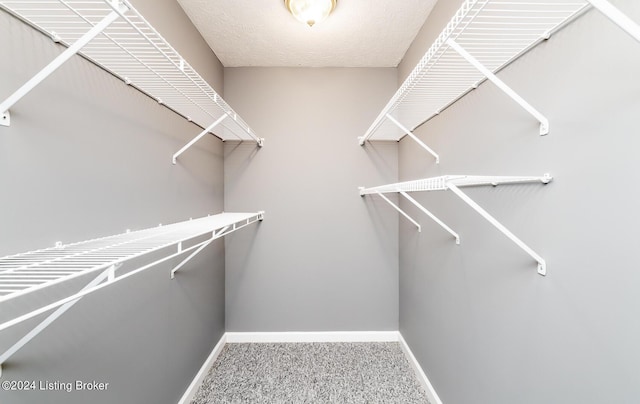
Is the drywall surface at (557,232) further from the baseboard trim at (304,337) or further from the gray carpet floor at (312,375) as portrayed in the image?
the baseboard trim at (304,337)

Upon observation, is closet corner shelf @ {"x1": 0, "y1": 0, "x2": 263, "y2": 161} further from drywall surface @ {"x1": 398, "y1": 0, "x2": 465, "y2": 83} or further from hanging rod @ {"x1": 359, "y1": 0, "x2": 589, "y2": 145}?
drywall surface @ {"x1": 398, "y1": 0, "x2": 465, "y2": 83}

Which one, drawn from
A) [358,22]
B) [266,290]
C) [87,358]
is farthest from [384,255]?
[87,358]

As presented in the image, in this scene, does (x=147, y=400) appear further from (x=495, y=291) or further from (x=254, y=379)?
(x=495, y=291)

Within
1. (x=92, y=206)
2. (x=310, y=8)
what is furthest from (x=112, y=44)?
(x=310, y=8)

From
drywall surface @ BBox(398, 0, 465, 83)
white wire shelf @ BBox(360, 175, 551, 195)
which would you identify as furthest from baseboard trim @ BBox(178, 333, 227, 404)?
drywall surface @ BBox(398, 0, 465, 83)

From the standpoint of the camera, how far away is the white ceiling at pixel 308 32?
143 cm

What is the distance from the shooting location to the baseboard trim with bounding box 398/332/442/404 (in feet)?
4.87

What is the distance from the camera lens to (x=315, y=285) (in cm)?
212

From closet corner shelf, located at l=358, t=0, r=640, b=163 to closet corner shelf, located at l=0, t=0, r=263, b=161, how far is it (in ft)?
2.49

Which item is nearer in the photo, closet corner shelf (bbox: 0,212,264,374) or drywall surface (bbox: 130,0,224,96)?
closet corner shelf (bbox: 0,212,264,374)

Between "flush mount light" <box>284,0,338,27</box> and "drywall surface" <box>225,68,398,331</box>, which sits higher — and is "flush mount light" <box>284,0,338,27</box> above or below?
above

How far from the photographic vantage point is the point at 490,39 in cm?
85

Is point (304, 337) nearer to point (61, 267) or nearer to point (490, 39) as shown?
point (61, 267)

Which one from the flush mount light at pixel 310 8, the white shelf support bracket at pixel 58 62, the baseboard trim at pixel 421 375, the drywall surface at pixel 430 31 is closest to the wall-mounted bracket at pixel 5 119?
the white shelf support bracket at pixel 58 62
